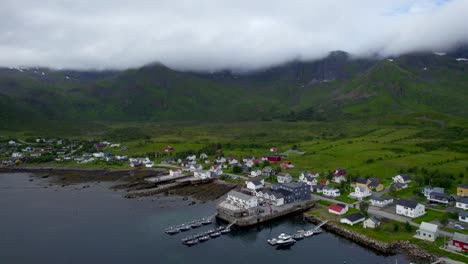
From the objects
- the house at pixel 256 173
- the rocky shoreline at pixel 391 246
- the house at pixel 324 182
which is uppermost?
the house at pixel 324 182

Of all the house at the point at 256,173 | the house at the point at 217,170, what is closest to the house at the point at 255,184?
the house at the point at 256,173

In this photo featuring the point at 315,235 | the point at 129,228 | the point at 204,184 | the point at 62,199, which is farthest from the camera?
the point at 204,184

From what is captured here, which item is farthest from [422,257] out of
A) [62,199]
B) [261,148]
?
[261,148]

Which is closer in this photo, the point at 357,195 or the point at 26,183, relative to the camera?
the point at 357,195

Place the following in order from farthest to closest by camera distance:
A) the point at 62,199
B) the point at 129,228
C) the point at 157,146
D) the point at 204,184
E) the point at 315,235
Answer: the point at 157,146
the point at 204,184
the point at 62,199
the point at 129,228
the point at 315,235

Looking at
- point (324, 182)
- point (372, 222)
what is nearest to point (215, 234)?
point (372, 222)

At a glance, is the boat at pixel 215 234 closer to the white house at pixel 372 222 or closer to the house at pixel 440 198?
the white house at pixel 372 222

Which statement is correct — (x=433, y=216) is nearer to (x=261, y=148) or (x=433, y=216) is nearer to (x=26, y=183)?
(x=261, y=148)

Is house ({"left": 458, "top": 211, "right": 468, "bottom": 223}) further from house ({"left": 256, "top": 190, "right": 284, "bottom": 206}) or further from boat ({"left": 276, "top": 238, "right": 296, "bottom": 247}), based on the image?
house ({"left": 256, "top": 190, "right": 284, "bottom": 206})
